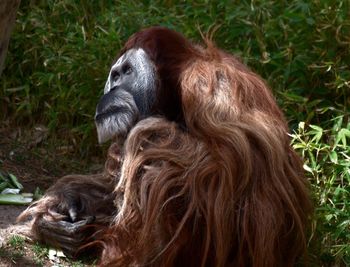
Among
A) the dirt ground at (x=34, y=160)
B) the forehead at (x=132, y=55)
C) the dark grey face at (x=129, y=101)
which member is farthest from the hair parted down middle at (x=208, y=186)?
the dirt ground at (x=34, y=160)

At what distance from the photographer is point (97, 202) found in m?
3.51

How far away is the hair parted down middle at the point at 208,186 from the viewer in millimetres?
3045

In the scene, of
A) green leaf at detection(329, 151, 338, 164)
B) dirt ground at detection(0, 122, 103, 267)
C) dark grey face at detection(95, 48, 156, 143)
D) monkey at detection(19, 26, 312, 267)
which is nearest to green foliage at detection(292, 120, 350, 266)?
green leaf at detection(329, 151, 338, 164)

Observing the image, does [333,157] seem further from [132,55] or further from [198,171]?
[132,55]

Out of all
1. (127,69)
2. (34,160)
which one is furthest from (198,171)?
(34,160)

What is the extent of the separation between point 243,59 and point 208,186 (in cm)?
123

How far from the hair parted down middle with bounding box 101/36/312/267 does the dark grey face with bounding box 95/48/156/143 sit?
14 centimetres

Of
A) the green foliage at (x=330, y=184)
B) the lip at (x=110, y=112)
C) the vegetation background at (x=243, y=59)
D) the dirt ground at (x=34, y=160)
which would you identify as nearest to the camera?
the lip at (x=110, y=112)

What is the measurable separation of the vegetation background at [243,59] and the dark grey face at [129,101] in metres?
0.69

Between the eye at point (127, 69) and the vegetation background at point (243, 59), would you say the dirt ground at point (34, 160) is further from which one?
the eye at point (127, 69)

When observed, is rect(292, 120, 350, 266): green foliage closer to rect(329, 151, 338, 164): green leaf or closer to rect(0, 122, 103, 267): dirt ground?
rect(329, 151, 338, 164): green leaf

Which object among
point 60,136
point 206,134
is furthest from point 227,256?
point 60,136

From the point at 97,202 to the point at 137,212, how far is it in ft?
1.48

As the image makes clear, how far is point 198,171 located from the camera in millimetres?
3047
